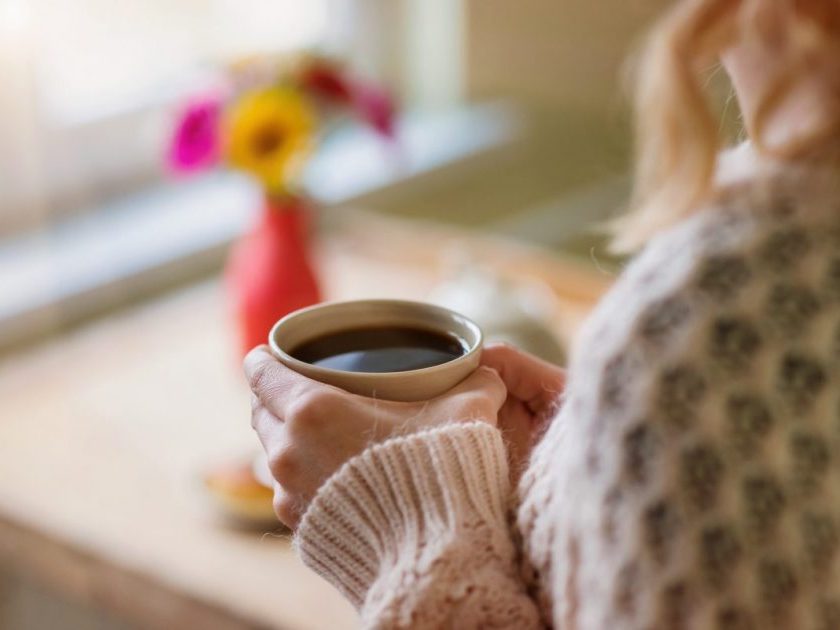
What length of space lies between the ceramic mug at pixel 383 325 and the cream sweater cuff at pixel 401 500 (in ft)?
0.08

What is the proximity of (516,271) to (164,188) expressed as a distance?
57 cm

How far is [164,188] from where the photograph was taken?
1.83 meters

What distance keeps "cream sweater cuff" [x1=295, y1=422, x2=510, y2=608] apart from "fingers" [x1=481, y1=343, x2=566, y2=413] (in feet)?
0.25

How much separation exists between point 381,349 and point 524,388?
8 centimetres

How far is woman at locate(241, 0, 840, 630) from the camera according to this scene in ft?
1.30

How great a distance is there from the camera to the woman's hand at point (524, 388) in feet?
1.85

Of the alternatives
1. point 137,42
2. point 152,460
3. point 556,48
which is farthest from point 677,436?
point 137,42

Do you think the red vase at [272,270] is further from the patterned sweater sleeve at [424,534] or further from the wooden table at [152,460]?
the patterned sweater sleeve at [424,534]

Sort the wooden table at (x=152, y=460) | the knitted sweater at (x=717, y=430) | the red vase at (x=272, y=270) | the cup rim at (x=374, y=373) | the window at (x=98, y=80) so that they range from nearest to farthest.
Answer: the knitted sweater at (x=717, y=430), the cup rim at (x=374, y=373), the wooden table at (x=152, y=460), the red vase at (x=272, y=270), the window at (x=98, y=80)

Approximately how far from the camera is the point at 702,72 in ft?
1.53

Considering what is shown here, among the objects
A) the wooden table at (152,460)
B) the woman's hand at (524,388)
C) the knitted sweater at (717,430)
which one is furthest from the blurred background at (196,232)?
the knitted sweater at (717,430)

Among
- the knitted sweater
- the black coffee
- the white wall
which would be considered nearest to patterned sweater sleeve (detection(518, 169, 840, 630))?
the knitted sweater

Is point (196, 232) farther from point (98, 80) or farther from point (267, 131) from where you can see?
point (267, 131)

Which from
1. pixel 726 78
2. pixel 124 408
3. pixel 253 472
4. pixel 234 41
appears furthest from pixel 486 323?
pixel 234 41
